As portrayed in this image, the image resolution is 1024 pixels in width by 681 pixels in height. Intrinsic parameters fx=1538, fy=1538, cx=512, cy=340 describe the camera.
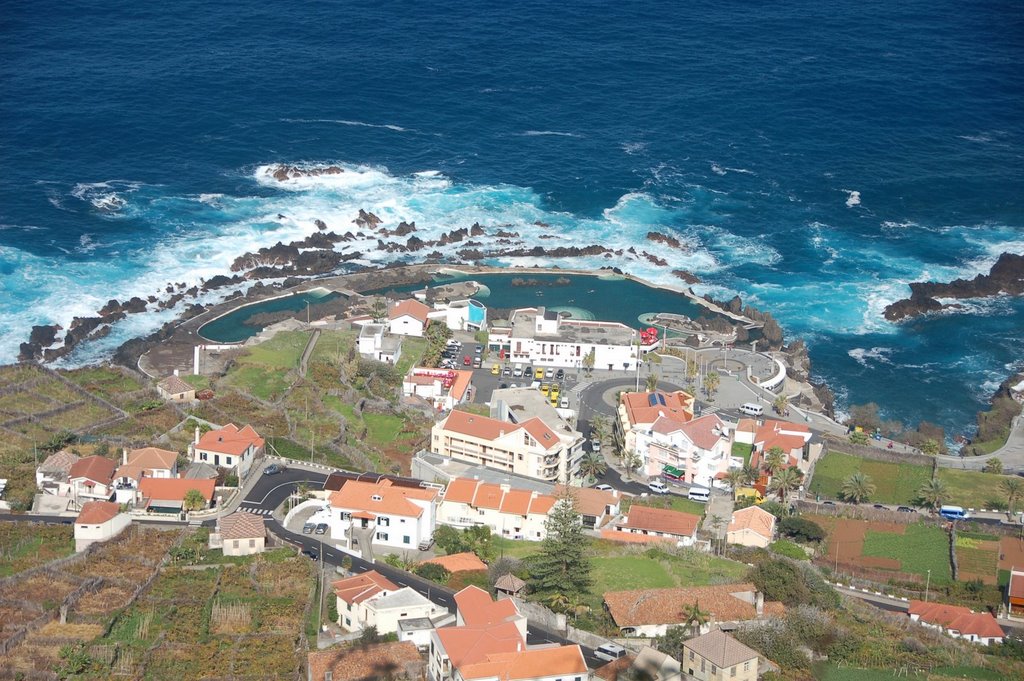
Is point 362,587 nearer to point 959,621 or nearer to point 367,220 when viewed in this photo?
point 959,621

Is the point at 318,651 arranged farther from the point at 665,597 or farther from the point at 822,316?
the point at 822,316

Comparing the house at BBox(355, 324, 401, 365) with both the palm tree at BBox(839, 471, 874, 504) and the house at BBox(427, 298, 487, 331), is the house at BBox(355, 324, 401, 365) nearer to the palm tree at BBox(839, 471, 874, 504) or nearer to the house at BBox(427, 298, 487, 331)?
the house at BBox(427, 298, 487, 331)

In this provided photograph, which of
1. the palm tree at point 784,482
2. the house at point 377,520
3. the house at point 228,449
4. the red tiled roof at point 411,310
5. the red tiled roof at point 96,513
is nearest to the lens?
the red tiled roof at point 96,513

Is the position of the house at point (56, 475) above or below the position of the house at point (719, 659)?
below

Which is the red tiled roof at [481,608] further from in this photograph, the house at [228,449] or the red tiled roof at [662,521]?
the house at [228,449]

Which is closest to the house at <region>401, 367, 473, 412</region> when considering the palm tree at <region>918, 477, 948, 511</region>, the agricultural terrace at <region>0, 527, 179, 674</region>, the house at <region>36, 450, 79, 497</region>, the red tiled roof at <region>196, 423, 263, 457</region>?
the red tiled roof at <region>196, 423, 263, 457</region>

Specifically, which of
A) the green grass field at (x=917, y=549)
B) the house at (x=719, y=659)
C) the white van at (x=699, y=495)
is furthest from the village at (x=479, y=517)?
the white van at (x=699, y=495)

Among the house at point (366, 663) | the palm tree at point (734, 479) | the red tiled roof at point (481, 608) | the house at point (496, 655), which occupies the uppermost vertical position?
the house at point (496, 655)

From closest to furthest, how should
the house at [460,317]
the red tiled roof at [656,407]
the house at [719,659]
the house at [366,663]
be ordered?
the house at [719,659]
the house at [366,663]
the red tiled roof at [656,407]
the house at [460,317]
